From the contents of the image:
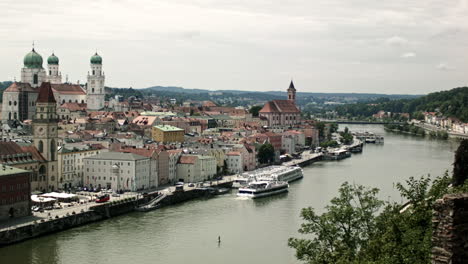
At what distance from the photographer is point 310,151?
4638cm

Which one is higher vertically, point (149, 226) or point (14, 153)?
point (14, 153)

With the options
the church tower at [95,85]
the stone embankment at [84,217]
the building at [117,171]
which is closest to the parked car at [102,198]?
the stone embankment at [84,217]

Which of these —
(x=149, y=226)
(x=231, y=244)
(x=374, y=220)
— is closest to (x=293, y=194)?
(x=149, y=226)

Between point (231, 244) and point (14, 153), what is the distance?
368 inches

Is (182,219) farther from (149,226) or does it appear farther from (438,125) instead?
(438,125)

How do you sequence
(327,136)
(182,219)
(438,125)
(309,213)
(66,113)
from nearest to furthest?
(309,213), (182,219), (66,113), (327,136), (438,125)

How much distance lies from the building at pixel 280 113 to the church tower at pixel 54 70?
54.7 ft

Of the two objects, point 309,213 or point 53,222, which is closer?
point 309,213

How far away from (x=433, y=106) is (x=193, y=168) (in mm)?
64504

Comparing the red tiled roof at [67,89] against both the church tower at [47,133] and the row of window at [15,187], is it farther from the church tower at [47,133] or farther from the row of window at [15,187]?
Answer: the row of window at [15,187]

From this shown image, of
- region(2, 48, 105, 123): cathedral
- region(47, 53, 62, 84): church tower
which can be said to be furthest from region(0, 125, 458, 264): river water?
region(47, 53, 62, 84): church tower

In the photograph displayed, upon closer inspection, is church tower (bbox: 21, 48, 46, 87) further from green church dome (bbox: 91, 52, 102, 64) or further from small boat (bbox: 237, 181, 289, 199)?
small boat (bbox: 237, 181, 289, 199)

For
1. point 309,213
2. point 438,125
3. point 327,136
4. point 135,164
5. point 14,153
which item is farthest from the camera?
point 438,125

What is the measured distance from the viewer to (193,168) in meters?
28.5
